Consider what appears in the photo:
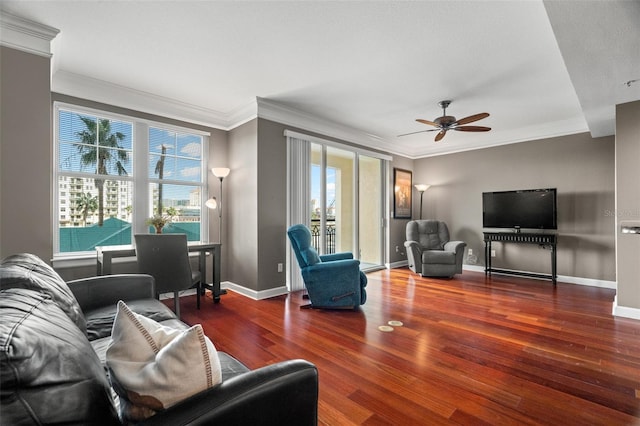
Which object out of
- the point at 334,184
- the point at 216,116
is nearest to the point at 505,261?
the point at 334,184

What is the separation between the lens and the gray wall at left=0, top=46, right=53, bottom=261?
92.5 inches

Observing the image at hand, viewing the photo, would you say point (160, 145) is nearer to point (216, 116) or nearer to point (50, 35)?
point (216, 116)

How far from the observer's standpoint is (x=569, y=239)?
4.90 m

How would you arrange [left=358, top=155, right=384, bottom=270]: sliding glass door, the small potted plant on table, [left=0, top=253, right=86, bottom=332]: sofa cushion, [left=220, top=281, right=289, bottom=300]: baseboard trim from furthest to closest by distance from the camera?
[left=358, top=155, right=384, bottom=270]: sliding glass door, [left=220, top=281, right=289, bottom=300]: baseboard trim, the small potted plant on table, [left=0, top=253, right=86, bottom=332]: sofa cushion

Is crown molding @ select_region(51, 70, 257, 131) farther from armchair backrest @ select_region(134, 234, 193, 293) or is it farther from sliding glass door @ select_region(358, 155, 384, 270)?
sliding glass door @ select_region(358, 155, 384, 270)

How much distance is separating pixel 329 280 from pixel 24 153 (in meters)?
2.92

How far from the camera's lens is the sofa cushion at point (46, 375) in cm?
60

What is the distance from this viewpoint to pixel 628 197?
128 inches

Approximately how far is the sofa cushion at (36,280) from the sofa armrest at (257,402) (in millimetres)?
869

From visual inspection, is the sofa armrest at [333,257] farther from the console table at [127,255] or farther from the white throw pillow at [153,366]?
the white throw pillow at [153,366]

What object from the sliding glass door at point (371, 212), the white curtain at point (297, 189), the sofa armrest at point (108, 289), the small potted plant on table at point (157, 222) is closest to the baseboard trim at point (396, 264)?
the sliding glass door at point (371, 212)

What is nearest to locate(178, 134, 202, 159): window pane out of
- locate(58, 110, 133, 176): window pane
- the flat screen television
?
locate(58, 110, 133, 176): window pane

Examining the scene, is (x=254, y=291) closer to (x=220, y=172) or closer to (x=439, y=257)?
(x=220, y=172)

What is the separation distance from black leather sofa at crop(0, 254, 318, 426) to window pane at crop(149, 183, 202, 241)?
2828 millimetres
